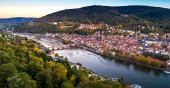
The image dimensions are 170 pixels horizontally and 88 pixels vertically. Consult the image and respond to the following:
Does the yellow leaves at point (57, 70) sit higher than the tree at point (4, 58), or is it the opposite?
the tree at point (4, 58)

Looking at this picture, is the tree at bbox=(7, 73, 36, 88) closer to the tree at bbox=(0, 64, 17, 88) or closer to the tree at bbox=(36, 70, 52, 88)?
the tree at bbox=(0, 64, 17, 88)

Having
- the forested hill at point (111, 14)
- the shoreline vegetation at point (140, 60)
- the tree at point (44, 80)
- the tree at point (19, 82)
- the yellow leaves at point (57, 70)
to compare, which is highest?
the tree at point (19, 82)

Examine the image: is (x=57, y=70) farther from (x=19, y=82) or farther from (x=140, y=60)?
(x=140, y=60)

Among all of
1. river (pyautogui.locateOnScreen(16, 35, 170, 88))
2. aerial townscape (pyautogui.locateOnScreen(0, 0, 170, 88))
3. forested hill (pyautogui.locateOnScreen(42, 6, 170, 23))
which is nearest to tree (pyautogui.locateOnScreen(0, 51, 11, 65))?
aerial townscape (pyautogui.locateOnScreen(0, 0, 170, 88))

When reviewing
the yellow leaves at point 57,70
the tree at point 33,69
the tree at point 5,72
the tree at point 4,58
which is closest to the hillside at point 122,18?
the yellow leaves at point 57,70

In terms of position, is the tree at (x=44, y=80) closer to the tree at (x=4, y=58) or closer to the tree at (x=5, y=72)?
the tree at (x=5, y=72)

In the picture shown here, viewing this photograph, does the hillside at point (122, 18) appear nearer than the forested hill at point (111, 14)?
Yes

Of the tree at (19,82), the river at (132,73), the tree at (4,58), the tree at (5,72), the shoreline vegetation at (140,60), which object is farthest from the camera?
the shoreline vegetation at (140,60)

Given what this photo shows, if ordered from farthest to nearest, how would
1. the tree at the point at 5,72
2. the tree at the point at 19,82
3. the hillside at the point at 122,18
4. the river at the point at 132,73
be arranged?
the hillside at the point at 122,18 < the river at the point at 132,73 < the tree at the point at 5,72 < the tree at the point at 19,82
